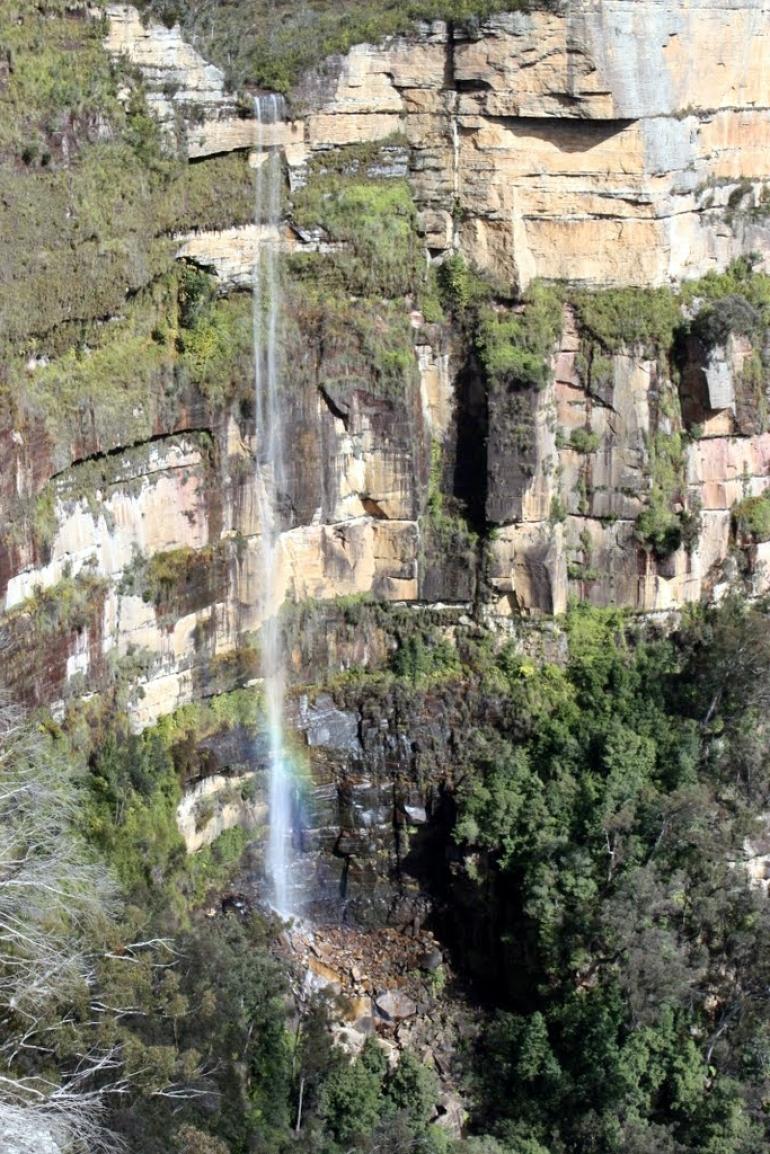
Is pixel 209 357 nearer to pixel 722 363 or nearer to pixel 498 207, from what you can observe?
pixel 498 207

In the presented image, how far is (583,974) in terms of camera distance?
29500 mm

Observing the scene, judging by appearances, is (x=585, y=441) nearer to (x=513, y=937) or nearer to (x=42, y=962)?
(x=513, y=937)

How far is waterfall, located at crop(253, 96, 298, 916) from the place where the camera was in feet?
102

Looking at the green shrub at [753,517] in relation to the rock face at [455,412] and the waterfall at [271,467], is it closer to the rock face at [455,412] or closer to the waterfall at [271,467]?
the rock face at [455,412]

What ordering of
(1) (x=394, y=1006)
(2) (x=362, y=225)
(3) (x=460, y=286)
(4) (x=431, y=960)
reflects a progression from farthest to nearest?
(3) (x=460, y=286) < (2) (x=362, y=225) < (4) (x=431, y=960) < (1) (x=394, y=1006)

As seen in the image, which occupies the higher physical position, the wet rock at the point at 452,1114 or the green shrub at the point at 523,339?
the green shrub at the point at 523,339

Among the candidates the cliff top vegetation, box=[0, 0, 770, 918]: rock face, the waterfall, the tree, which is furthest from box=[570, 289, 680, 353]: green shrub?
the tree

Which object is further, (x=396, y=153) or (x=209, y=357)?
(x=396, y=153)

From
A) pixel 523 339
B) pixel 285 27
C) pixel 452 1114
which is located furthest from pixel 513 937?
pixel 285 27

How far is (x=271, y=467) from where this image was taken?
Result: 31109 mm

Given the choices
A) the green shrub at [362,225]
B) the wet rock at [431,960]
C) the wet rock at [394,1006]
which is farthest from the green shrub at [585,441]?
the wet rock at [394,1006]

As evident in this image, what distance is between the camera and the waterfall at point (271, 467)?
102ft

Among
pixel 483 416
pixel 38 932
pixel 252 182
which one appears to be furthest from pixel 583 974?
pixel 252 182

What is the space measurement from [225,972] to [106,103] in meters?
13.1
